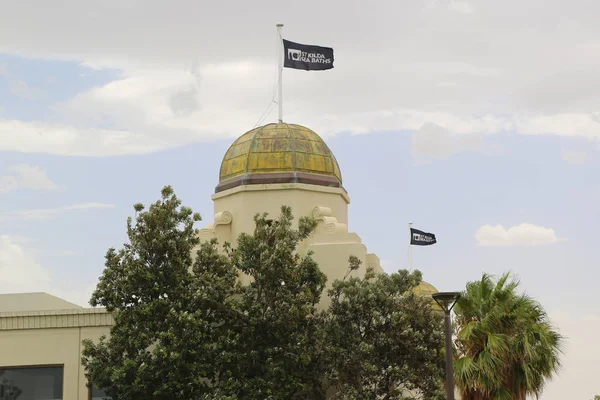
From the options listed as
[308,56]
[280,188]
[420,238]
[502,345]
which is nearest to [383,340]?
[502,345]

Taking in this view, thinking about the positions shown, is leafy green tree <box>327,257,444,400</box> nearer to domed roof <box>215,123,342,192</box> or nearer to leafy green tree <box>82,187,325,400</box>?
leafy green tree <box>82,187,325,400</box>

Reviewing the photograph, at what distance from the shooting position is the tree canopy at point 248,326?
27141mm

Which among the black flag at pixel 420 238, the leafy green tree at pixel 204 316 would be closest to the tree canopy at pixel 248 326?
the leafy green tree at pixel 204 316

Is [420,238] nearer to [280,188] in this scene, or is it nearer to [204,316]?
[280,188]

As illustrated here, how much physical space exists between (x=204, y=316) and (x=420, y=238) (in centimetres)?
1392

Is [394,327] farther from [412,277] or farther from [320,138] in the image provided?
[320,138]

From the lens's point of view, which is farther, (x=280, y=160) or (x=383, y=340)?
(x=280, y=160)

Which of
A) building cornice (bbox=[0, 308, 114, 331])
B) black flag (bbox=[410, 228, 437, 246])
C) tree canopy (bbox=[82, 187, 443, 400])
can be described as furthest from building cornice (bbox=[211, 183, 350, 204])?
black flag (bbox=[410, 228, 437, 246])

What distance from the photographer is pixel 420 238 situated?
130ft

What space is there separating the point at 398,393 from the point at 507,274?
542cm

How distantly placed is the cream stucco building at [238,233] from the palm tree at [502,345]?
364 centimetres

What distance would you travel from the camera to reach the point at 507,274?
30422mm

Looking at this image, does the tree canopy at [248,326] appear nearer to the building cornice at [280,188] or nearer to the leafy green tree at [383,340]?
the leafy green tree at [383,340]

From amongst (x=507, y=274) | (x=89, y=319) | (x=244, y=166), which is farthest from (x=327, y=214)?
(x=89, y=319)
